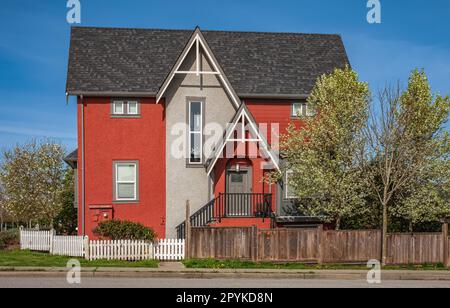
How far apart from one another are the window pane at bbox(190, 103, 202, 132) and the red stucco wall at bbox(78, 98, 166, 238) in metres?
1.44

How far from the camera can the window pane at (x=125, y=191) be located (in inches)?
1111

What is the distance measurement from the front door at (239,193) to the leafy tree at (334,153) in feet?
6.77

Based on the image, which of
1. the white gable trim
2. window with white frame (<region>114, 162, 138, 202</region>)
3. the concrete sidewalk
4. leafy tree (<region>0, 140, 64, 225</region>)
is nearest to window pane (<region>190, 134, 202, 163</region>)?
the white gable trim

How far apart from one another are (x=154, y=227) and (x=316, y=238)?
29.2 ft

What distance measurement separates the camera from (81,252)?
2364 cm

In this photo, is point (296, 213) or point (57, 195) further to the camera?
point (57, 195)

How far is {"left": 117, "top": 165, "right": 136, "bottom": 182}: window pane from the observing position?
92.9 ft

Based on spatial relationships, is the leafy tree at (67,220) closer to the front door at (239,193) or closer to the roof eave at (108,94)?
the roof eave at (108,94)

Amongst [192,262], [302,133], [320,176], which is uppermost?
[302,133]

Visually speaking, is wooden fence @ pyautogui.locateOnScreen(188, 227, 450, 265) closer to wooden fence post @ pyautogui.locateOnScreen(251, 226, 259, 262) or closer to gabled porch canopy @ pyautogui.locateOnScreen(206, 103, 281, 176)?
wooden fence post @ pyautogui.locateOnScreen(251, 226, 259, 262)

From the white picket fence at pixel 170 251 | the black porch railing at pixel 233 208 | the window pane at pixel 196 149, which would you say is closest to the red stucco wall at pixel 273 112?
the window pane at pixel 196 149
